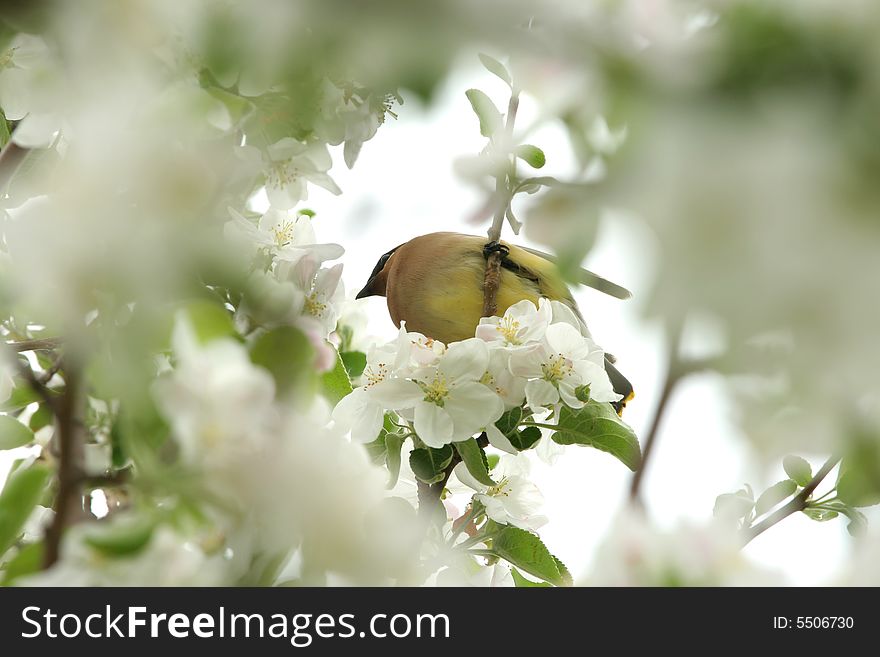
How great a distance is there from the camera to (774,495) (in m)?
0.79

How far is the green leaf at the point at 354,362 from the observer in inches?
39.1

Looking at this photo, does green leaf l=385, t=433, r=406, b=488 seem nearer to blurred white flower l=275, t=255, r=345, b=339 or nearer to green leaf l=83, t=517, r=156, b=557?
blurred white flower l=275, t=255, r=345, b=339

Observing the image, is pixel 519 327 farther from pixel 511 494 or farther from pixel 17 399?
pixel 17 399

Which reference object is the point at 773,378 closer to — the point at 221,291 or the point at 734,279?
the point at 734,279

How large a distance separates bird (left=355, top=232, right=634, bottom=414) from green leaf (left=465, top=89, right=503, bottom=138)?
800 millimetres

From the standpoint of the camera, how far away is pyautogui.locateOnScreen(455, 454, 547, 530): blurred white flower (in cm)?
79

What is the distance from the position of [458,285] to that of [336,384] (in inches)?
31.4

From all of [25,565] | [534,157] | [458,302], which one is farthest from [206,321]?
[458,302]

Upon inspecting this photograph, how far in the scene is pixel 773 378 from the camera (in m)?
0.25

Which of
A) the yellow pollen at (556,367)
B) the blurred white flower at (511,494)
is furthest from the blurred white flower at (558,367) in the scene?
the blurred white flower at (511,494)

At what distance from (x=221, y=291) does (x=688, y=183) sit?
13.9 inches

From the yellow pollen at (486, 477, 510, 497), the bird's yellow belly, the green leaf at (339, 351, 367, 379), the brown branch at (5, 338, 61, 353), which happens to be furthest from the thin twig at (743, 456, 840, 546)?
the bird's yellow belly
